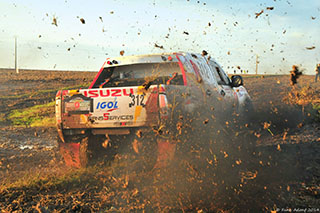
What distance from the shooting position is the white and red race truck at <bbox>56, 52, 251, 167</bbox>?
16.2 ft

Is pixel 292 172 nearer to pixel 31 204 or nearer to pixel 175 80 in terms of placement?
pixel 175 80

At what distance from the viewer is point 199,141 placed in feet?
17.7

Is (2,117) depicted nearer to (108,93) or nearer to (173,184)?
(108,93)

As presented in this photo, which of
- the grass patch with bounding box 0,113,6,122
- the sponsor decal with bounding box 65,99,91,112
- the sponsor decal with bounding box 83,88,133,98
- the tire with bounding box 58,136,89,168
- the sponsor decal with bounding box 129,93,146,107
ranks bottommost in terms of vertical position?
the grass patch with bounding box 0,113,6,122

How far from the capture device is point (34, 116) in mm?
14445

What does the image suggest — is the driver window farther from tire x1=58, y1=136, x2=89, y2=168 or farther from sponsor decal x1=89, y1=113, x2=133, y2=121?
tire x1=58, y1=136, x2=89, y2=168

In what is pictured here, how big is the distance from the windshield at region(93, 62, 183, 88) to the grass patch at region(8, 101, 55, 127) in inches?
265

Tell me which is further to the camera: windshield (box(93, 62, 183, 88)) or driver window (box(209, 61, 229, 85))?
driver window (box(209, 61, 229, 85))

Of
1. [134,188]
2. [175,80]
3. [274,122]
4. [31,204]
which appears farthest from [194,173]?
[274,122]

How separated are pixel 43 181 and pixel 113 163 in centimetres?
136

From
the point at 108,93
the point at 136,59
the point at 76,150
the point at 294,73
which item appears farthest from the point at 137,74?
the point at 294,73

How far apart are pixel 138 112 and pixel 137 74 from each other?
5.81ft

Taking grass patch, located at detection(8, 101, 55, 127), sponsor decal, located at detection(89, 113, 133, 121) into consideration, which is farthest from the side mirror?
grass patch, located at detection(8, 101, 55, 127)

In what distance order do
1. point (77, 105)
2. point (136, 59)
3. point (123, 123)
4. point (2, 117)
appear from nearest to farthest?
point (123, 123) < point (77, 105) < point (136, 59) < point (2, 117)
